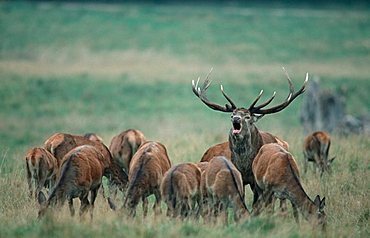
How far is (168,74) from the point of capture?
4250cm

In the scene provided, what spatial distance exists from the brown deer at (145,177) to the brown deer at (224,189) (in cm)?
77

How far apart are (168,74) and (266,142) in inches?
1115

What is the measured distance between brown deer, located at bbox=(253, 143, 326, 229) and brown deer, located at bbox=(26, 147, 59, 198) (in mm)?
3376

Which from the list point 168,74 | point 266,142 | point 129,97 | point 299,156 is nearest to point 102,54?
point 168,74

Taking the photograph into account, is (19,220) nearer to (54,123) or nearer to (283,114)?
(54,123)

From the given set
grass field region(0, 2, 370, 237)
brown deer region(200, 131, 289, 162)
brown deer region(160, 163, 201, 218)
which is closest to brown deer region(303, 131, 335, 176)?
grass field region(0, 2, 370, 237)

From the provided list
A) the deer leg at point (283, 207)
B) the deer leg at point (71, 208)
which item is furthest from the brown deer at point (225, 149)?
the deer leg at point (71, 208)

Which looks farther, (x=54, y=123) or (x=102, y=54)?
(x=102, y=54)

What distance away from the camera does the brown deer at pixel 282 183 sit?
471 inches

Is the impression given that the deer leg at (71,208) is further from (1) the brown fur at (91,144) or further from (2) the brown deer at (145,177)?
(1) the brown fur at (91,144)

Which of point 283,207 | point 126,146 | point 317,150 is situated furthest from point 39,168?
point 317,150

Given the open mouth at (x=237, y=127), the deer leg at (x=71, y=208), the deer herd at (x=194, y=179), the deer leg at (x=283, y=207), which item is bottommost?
the deer leg at (x=283, y=207)

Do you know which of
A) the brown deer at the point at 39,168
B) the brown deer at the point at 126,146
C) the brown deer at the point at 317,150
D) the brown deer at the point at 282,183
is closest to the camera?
the brown deer at the point at 282,183

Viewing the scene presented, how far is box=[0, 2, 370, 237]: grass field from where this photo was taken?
12.5m
